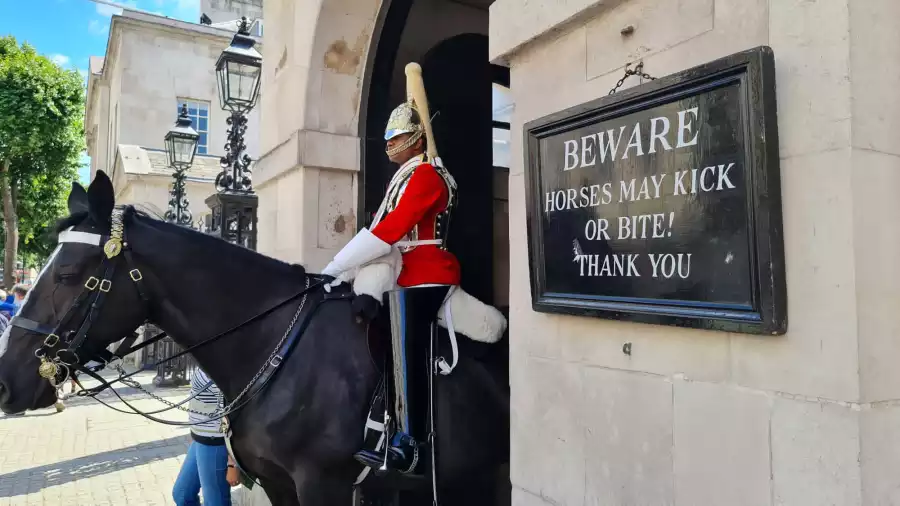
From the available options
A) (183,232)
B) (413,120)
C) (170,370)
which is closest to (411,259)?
(413,120)

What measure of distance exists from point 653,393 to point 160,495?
6.03 meters

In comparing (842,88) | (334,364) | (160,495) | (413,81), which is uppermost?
(413,81)

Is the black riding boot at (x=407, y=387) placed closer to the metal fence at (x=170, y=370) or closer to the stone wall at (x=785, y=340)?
the stone wall at (x=785, y=340)

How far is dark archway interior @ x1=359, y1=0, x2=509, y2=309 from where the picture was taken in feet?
17.8

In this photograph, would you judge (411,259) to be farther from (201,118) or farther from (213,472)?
(201,118)

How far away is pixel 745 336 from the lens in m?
1.93

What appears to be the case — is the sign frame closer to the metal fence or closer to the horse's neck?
the horse's neck

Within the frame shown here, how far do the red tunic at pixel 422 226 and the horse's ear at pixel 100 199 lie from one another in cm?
134

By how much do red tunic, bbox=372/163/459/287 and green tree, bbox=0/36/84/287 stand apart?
1061 inches

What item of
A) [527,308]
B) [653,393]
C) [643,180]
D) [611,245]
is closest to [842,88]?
[643,180]

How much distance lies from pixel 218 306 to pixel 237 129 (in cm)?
580

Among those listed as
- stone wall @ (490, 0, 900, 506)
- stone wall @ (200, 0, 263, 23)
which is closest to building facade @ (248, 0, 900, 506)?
stone wall @ (490, 0, 900, 506)

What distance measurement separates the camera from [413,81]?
3.82m

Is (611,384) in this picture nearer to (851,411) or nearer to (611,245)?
(611,245)
